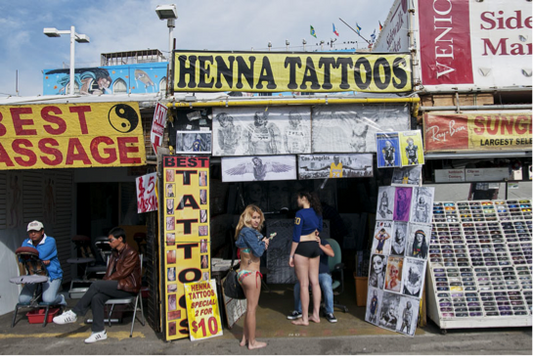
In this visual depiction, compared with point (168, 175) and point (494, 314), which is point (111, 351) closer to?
point (168, 175)

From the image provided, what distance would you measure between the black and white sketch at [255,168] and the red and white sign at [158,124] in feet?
3.44

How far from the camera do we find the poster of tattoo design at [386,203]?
18.1 ft

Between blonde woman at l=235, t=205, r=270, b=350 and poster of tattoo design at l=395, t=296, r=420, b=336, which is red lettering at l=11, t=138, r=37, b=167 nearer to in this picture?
blonde woman at l=235, t=205, r=270, b=350

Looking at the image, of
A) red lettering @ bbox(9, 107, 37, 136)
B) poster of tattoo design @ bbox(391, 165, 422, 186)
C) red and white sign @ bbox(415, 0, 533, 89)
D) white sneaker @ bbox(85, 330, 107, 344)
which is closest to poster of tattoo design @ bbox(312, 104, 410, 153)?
poster of tattoo design @ bbox(391, 165, 422, 186)

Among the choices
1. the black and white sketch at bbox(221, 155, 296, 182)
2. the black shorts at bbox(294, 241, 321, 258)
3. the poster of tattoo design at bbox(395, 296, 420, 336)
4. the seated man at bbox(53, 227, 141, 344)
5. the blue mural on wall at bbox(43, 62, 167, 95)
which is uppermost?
the blue mural on wall at bbox(43, 62, 167, 95)

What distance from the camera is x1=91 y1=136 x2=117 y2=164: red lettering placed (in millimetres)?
5695

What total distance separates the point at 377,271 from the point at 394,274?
0.28 metres

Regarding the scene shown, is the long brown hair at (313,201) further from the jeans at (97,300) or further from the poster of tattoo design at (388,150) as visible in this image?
the jeans at (97,300)

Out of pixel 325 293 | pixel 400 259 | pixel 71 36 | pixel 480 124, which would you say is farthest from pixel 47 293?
pixel 480 124

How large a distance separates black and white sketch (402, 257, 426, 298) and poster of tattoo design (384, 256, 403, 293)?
68 millimetres

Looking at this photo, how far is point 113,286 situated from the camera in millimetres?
5160

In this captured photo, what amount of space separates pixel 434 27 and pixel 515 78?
160 cm

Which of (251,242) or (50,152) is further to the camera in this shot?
(50,152)

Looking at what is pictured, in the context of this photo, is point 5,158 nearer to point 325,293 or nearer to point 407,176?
point 325,293
